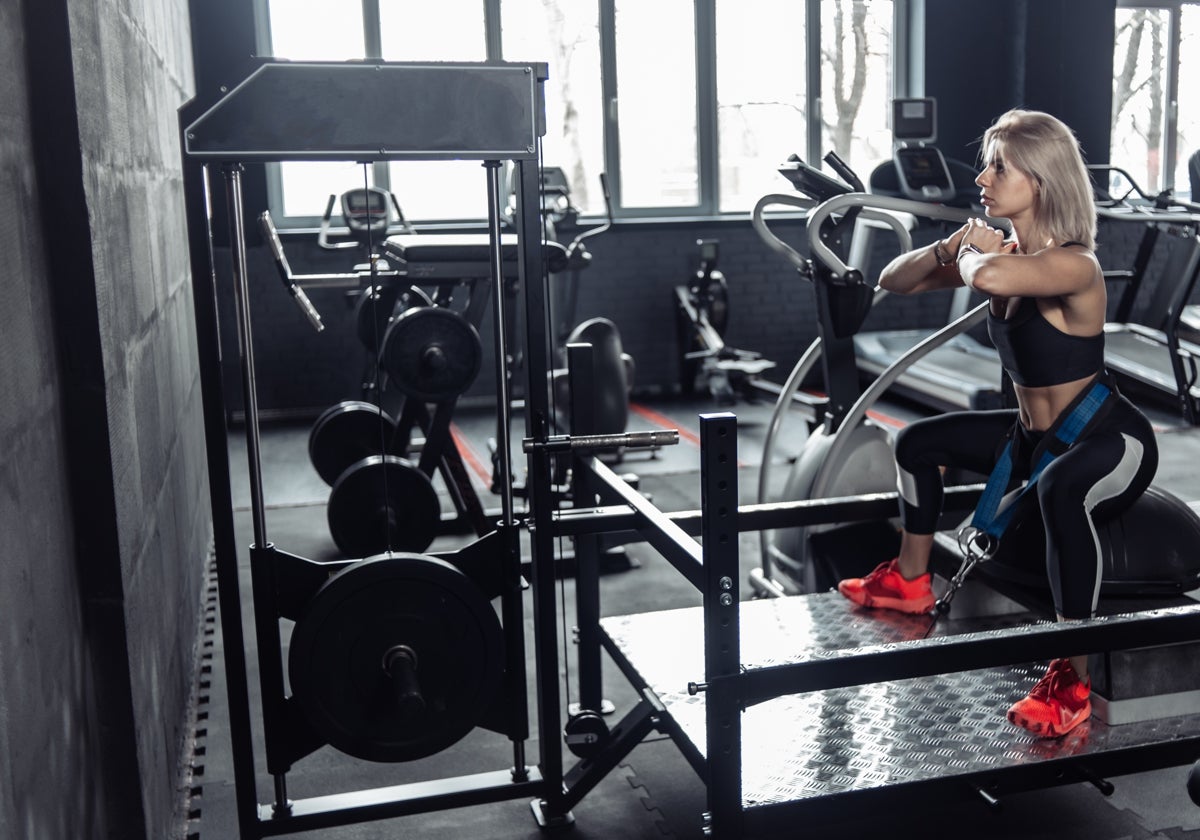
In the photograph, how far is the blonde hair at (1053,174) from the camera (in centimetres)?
239

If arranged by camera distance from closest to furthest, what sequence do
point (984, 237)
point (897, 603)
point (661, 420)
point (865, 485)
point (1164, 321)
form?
1. point (984, 237)
2. point (897, 603)
3. point (865, 485)
4. point (1164, 321)
5. point (661, 420)

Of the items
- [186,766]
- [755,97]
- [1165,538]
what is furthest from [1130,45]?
[186,766]

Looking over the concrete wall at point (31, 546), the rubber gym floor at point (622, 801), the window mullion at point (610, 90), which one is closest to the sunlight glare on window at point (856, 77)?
the window mullion at point (610, 90)

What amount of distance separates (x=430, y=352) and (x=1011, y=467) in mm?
1903

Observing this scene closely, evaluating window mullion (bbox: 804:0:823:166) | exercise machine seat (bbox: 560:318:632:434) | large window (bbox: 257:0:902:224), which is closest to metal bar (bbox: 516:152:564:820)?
exercise machine seat (bbox: 560:318:632:434)

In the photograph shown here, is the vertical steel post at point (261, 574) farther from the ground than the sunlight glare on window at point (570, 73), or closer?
closer

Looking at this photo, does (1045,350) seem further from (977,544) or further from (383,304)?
(383,304)

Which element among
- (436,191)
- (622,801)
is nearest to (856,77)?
(436,191)

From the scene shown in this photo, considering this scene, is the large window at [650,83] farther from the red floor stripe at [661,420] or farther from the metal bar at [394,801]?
the metal bar at [394,801]

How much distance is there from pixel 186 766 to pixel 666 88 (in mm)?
6381

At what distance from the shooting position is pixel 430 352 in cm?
375

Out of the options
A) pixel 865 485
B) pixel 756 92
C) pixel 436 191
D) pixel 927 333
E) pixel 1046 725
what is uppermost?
pixel 756 92

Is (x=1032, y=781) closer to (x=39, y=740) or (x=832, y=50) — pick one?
(x=39, y=740)

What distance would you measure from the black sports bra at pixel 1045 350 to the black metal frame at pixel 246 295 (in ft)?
3.34
